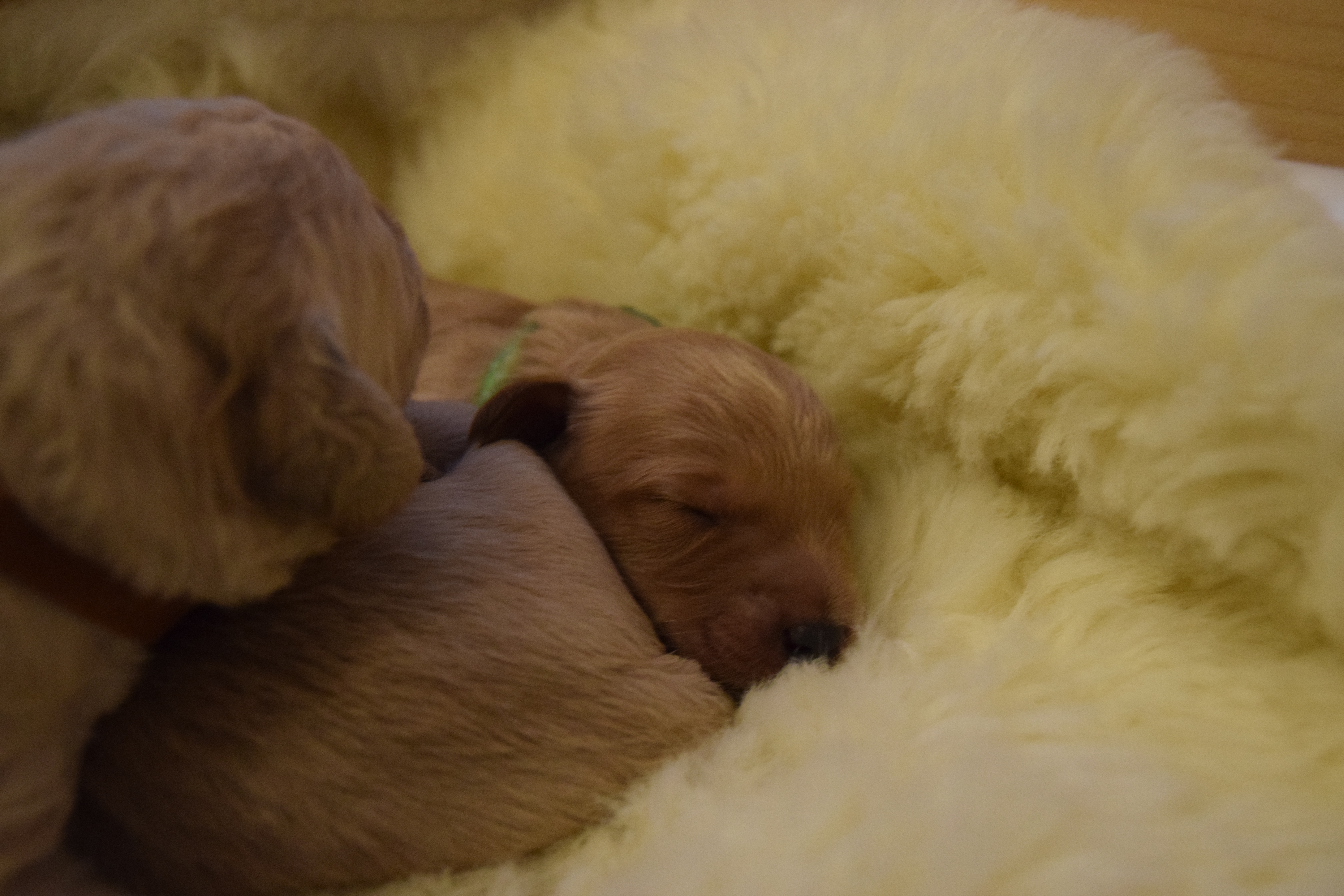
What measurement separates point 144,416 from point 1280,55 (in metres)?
1.59

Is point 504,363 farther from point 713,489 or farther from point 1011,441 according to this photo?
point 1011,441

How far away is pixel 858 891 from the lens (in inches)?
23.4

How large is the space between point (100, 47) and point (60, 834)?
130 cm

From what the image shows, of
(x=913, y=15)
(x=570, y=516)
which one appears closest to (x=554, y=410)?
(x=570, y=516)

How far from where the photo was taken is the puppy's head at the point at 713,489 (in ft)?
2.86

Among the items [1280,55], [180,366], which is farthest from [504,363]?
[1280,55]

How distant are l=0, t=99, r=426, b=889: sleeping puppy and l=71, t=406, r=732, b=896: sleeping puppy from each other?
0.05 m

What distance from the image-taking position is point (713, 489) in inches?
36.3

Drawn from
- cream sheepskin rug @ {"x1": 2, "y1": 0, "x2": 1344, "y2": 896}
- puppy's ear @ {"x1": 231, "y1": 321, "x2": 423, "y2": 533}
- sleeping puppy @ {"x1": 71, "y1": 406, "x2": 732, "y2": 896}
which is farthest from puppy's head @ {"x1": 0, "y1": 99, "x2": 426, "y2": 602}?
cream sheepskin rug @ {"x1": 2, "y1": 0, "x2": 1344, "y2": 896}

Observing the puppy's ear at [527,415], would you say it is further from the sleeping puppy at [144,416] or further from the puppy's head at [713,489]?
the sleeping puppy at [144,416]

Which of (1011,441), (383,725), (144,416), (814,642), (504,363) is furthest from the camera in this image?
(504,363)

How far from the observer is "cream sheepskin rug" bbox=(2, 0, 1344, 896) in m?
0.64

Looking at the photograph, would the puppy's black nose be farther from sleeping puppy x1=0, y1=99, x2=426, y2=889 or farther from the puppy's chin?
sleeping puppy x1=0, y1=99, x2=426, y2=889

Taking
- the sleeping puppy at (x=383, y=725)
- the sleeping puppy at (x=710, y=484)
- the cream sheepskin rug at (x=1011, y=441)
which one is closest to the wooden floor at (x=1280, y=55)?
the cream sheepskin rug at (x=1011, y=441)
